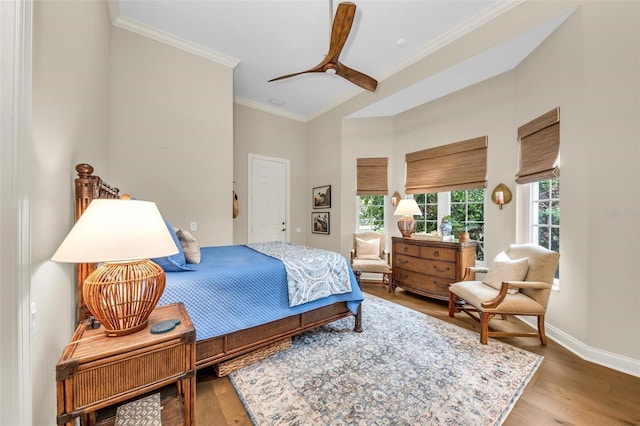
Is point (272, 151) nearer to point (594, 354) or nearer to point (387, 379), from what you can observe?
point (387, 379)

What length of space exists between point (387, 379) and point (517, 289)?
1.64 m

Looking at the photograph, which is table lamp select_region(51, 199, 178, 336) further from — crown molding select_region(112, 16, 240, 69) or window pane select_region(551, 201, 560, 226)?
window pane select_region(551, 201, 560, 226)

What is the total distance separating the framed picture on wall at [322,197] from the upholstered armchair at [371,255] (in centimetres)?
88

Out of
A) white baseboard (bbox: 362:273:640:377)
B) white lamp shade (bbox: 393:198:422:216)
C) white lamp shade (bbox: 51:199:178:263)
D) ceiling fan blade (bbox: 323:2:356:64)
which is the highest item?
ceiling fan blade (bbox: 323:2:356:64)

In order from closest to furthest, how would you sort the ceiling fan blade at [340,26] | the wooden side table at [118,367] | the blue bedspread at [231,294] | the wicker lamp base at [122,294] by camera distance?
the wooden side table at [118,367] → the wicker lamp base at [122,294] → the blue bedspread at [231,294] → the ceiling fan blade at [340,26]

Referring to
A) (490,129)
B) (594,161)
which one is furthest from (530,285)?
(490,129)

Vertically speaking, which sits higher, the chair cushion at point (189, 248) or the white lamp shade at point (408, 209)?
the white lamp shade at point (408, 209)

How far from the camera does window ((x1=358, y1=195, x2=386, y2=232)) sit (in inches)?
184

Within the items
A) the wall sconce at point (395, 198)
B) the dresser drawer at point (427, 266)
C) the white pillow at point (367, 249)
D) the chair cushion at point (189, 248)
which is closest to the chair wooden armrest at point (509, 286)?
the dresser drawer at point (427, 266)

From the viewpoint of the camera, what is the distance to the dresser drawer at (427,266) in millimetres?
3219

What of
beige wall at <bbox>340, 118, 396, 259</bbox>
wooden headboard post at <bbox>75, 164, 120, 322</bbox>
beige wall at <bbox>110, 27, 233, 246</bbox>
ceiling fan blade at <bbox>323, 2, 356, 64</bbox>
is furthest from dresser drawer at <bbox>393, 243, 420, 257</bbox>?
wooden headboard post at <bbox>75, 164, 120, 322</bbox>

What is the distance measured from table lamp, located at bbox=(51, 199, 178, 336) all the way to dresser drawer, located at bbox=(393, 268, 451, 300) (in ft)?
10.5

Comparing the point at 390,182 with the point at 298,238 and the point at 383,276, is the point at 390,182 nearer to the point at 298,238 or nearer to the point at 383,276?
the point at 383,276

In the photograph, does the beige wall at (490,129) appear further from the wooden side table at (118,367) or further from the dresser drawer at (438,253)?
the wooden side table at (118,367)
